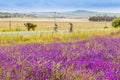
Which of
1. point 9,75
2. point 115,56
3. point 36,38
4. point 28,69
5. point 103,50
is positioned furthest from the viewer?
point 36,38

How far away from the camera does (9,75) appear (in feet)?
15.7

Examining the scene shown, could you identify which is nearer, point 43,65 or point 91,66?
point 43,65

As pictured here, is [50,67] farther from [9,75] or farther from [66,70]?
[9,75]

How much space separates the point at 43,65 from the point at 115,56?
2.21 metres

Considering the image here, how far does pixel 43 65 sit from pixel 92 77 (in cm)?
89

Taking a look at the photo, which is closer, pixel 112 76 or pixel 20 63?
pixel 112 76

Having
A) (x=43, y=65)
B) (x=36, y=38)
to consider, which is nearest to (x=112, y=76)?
(x=43, y=65)

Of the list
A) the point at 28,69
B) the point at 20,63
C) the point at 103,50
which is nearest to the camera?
the point at 28,69

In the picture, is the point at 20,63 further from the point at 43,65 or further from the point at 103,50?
the point at 103,50

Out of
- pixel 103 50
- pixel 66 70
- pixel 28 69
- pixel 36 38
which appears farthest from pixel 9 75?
pixel 36 38

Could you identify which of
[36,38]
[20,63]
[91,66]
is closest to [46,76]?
[20,63]

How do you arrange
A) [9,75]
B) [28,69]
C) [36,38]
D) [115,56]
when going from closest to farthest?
[9,75], [28,69], [115,56], [36,38]

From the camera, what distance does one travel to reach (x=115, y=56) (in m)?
7.20

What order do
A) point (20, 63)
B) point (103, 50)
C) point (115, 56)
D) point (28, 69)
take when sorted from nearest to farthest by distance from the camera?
1. point (28, 69)
2. point (20, 63)
3. point (115, 56)
4. point (103, 50)
